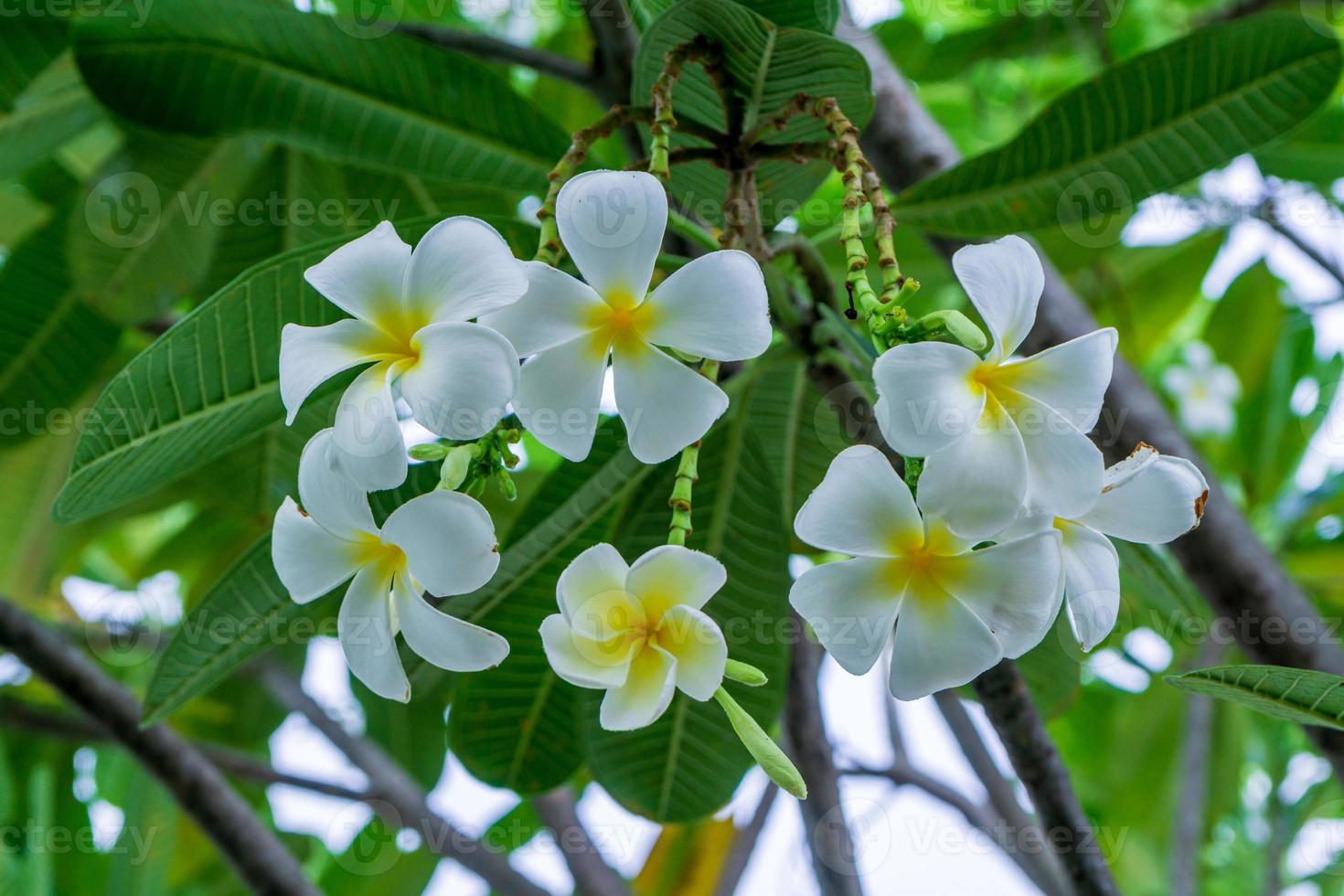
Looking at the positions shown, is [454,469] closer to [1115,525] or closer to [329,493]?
[329,493]

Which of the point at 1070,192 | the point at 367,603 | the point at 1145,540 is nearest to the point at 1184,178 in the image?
the point at 1070,192

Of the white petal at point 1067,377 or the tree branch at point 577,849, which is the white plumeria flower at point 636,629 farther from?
the tree branch at point 577,849

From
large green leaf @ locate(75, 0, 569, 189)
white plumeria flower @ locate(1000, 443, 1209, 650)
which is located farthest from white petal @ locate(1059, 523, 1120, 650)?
large green leaf @ locate(75, 0, 569, 189)

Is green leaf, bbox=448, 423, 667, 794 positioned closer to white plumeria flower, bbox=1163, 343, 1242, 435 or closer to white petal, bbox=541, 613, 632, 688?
→ white petal, bbox=541, 613, 632, 688

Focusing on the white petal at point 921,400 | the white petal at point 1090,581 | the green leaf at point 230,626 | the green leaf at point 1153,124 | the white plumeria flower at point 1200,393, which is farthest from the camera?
the white plumeria flower at point 1200,393

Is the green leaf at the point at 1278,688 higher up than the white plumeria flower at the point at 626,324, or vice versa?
the white plumeria flower at the point at 626,324

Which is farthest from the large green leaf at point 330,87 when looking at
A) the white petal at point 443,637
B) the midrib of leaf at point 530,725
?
the white petal at point 443,637
